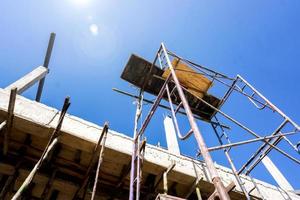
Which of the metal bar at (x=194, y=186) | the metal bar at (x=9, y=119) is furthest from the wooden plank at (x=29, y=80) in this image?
the metal bar at (x=194, y=186)

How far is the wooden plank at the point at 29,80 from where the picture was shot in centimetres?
620

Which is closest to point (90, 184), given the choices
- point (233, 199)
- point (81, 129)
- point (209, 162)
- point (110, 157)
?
point (110, 157)

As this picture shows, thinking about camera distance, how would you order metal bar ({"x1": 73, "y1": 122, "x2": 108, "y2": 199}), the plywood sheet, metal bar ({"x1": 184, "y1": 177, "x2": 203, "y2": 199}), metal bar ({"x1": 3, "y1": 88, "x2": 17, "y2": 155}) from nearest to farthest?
metal bar ({"x1": 3, "y1": 88, "x2": 17, "y2": 155}), metal bar ({"x1": 73, "y1": 122, "x2": 108, "y2": 199}), metal bar ({"x1": 184, "y1": 177, "x2": 203, "y2": 199}), the plywood sheet

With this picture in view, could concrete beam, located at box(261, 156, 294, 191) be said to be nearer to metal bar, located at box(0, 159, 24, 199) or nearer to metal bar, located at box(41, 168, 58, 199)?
metal bar, located at box(41, 168, 58, 199)

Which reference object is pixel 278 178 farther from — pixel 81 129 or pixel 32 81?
pixel 32 81

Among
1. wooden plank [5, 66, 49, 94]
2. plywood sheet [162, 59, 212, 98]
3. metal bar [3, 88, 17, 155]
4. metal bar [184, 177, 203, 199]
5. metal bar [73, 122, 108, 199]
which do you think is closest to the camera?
metal bar [3, 88, 17, 155]

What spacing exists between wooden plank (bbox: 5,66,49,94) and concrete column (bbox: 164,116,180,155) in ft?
14.6

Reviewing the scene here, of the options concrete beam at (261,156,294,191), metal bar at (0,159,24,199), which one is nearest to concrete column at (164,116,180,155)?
concrete beam at (261,156,294,191)

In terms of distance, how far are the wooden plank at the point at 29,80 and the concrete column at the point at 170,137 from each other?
4.47 meters

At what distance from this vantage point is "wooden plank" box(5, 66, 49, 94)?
620cm

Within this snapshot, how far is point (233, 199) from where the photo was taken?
18.1 feet

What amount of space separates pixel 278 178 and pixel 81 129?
7086 millimetres

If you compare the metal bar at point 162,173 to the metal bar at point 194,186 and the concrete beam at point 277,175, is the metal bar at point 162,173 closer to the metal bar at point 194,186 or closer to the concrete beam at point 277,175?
the metal bar at point 194,186

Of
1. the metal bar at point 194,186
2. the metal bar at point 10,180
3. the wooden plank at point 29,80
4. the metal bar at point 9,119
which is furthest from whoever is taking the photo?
the wooden plank at point 29,80
